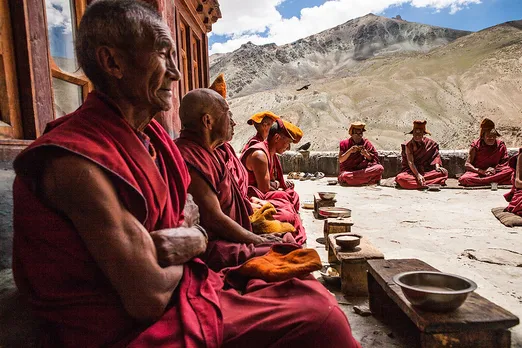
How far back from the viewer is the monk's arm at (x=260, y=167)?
380 centimetres

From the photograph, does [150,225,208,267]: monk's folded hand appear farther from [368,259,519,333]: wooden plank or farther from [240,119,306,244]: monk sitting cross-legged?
[240,119,306,244]: monk sitting cross-legged

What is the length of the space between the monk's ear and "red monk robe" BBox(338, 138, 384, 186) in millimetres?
7608

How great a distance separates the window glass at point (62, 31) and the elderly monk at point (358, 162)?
6.73 meters

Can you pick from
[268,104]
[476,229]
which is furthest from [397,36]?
[476,229]

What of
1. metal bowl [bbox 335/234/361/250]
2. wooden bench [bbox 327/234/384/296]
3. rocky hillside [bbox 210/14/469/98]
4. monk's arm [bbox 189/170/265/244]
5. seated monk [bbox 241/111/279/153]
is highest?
rocky hillside [bbox 210/14/469/98]

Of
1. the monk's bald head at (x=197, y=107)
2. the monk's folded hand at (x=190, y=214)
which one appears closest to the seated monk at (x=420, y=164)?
the monk's bald head at (x=197, y=107)

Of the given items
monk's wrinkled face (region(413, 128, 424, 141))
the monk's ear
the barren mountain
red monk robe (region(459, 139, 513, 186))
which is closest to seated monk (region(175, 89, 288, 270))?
the monk's ear

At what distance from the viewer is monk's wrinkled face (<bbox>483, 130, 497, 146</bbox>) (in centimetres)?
742

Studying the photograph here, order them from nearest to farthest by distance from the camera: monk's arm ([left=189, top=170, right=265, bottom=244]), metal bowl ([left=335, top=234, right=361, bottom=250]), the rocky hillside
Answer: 1. monk's arm ([left=189, top=170, right=265, bottom=244])
2. metal bowl ([left=335, top=234, right=361, bottom=250])
3. the rocky hillside

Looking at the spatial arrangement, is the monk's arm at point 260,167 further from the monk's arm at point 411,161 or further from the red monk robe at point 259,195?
the monk's arm at point 411,161

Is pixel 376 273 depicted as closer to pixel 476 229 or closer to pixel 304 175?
pixel 476 229

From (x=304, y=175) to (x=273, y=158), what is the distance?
17.5ft

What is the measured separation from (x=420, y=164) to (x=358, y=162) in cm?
141

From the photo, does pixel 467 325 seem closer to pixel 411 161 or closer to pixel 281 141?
pixel 281 141
